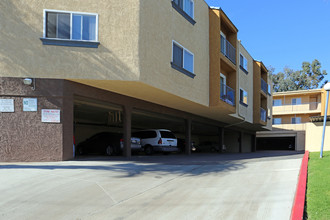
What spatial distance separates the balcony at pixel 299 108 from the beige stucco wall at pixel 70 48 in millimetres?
39932

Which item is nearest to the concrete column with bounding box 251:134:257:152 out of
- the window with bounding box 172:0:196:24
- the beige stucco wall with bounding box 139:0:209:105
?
the beige stucco wall with bounding box 139:0:209:105

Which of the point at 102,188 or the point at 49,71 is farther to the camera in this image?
the point at 49,71

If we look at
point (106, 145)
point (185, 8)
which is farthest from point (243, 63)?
point (106, 145)

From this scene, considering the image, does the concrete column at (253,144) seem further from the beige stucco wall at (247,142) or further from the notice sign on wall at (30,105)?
the notice sign on wall at (30,105)

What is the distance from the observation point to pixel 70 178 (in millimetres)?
8500

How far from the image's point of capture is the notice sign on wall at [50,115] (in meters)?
11.6

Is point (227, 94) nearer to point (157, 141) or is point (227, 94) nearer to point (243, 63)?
point (157, 141)

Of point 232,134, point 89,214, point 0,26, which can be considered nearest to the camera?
point 89,214

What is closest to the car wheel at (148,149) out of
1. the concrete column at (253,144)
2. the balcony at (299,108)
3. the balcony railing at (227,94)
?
the balcony railing at (227,94)

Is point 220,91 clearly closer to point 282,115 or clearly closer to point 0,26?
point 0,26

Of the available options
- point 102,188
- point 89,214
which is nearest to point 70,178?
point 102,188

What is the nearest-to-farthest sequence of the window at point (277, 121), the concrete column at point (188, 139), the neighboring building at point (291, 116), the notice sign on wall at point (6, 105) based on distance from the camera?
the notice sign on wall at point (6, 105)
the concrete column at point (188, 139)
the neighboring building at point (291, 116)
the window at point (277, 121)

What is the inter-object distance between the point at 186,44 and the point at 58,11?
21.4 feet

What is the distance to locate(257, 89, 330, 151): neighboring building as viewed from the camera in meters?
43.2
